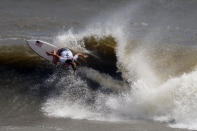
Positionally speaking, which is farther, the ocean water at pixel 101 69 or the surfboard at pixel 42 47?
the surfboard at pixel 42 47

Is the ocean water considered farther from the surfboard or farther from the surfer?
the surfer

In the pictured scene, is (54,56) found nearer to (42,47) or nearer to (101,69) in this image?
(42,47)

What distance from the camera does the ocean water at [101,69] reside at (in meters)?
16.2

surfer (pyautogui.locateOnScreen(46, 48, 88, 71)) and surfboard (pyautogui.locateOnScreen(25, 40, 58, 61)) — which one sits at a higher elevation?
surfboard (pyautogui.locateOnScreen(25, 40, 58, 61))

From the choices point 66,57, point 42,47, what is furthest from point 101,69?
point 42,47

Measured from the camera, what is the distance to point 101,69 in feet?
62.9

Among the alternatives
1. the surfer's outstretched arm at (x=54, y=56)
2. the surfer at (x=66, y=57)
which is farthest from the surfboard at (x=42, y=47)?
the surfer at (x=66, y=57)

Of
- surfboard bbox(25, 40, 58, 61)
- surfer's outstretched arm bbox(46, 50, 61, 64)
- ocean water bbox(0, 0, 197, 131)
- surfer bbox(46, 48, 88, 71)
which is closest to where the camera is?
ocean water bbox(0, 0, 197, 131)

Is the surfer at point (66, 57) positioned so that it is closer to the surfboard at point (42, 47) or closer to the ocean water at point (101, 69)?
the ocean water at point (101, 69)

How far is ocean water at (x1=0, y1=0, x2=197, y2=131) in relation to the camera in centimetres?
1623

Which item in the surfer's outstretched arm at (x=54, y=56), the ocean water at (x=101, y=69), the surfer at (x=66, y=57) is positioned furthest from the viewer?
the surfer's outstretched arm at (x=54, y=56)

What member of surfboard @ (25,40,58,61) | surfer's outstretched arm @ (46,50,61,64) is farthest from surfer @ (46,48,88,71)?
surfboard @ (25,40,58,61)

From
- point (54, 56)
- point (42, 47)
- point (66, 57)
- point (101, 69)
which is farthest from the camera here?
point (101, 69)

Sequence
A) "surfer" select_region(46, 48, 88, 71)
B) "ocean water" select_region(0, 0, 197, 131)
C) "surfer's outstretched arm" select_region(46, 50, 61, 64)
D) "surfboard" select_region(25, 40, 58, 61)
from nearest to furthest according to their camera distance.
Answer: "ocean water" select_region(0, 0, 197, 131), "surfer" select_region(46, 48, 88, 71), "surfer's outstretched arm" select_region(46, 50, 61, 64), "surfboard" select_region(25, 40, 58, 61)
